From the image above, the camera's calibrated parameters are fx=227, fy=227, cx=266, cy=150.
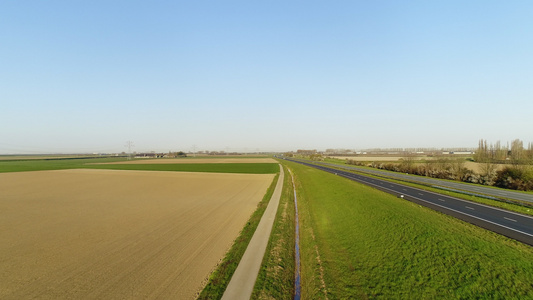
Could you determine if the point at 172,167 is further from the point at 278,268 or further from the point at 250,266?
the point at 278,268

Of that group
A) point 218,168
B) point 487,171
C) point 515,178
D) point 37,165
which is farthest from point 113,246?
point 37,165

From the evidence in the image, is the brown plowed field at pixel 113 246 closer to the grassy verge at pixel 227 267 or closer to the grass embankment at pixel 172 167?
the grassy verge at pixel 227 267

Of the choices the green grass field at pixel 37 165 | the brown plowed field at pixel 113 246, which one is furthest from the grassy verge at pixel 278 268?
the green grass field at pixel 37 165

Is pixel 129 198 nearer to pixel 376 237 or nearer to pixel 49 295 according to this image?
pixel 49 295

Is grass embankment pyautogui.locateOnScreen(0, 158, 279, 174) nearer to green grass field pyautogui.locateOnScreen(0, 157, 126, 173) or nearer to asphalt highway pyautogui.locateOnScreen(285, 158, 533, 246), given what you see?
green grass field pyautogui.locateOnScreen(0, 157, 126, 173)

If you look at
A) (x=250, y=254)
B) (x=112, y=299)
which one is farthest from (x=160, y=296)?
(x=250, y=254)
